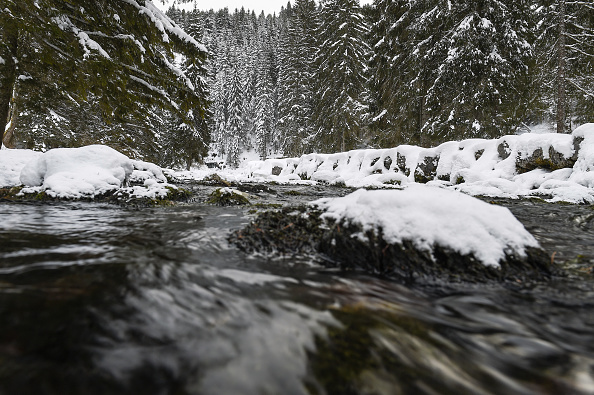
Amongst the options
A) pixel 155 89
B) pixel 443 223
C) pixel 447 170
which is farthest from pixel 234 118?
pixel 443 223

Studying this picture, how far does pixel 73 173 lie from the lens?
6.15 metres

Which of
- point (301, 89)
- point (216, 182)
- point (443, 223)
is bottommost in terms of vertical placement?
point (443, 223)

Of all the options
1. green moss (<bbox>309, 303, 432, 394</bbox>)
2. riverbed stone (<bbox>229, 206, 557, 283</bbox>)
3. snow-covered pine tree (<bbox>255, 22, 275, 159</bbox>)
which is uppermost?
snow-covered pine tree (<bbox>255, 22, 275, 159</bbox>)

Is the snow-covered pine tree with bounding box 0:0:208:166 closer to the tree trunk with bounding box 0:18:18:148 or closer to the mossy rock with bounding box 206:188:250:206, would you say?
the tree trunk with bounding box 0:18:18:148

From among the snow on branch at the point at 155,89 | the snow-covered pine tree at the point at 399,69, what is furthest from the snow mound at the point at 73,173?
the snow-covered pine tree at the point at 399,69

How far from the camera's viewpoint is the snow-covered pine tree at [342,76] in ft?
72.0

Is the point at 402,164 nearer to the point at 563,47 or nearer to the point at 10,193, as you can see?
the point at 563,47

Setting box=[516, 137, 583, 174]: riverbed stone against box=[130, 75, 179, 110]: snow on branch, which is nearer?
box=[130, 75, 179, 110]: snow on branch

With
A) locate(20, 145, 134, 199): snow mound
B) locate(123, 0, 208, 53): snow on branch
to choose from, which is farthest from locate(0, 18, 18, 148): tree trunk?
locate(123, 0, 208, 53): snow on branch

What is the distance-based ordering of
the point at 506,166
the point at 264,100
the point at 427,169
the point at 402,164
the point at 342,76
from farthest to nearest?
the point at 264,100, the point at 342,76, the point at 402,164, the point at 427,169, the point at 506,166

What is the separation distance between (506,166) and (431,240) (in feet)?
28.6

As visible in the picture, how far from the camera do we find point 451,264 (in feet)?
7.30

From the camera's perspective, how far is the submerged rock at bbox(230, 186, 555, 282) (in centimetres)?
221

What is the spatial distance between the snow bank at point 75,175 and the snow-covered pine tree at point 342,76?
1844 cm
